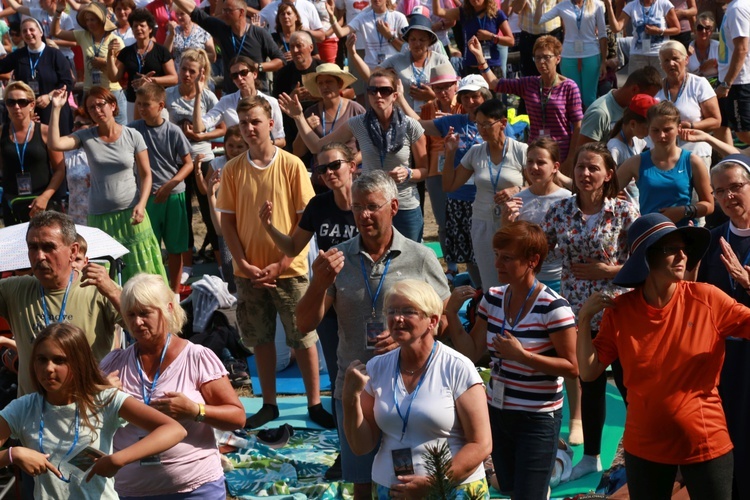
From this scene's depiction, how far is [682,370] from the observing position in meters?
4.25

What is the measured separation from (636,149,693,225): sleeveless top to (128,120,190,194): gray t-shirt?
12.0 ft

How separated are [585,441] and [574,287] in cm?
81

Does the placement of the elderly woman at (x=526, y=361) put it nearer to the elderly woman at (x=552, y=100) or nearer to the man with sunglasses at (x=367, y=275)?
the man with sunglasses at (x=367, y=275)

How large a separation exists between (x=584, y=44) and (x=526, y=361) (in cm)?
720

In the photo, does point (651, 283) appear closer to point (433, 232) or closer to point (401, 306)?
point (401, 306)

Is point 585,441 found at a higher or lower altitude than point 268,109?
lower

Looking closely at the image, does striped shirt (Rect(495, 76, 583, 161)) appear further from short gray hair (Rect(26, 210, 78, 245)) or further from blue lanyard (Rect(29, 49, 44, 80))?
blue lanyard (Rect(29, 49, 44, 80))

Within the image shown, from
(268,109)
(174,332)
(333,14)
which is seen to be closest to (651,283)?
(174,332)

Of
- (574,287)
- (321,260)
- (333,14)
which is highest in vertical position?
(333,14)

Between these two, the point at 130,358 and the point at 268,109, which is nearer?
the point at 130,358

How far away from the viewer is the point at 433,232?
37.6 ft

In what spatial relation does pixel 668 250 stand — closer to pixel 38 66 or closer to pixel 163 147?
pixel 163 147

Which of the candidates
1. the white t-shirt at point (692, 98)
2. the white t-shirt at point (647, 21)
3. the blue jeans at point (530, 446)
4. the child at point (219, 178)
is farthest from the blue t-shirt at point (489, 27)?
the blue jeans at point (530, 446)

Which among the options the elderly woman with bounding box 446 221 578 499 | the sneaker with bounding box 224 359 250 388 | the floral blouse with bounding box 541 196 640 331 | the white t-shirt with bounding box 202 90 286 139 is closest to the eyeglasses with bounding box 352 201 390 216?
the elderly woman with bounding box 446 221 578 499
